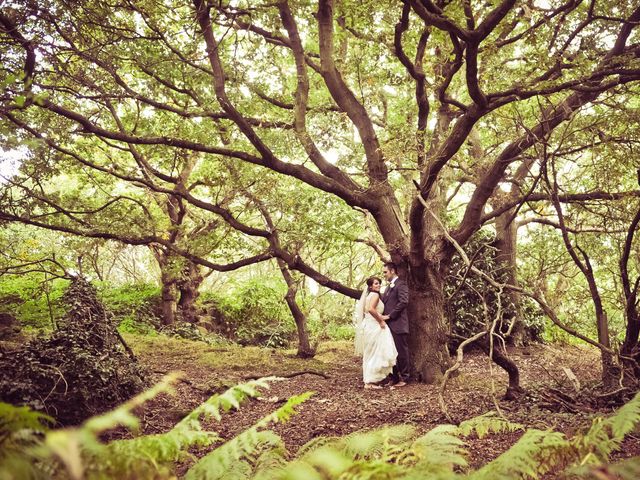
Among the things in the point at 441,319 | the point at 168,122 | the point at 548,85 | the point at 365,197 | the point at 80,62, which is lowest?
the point at 441,319

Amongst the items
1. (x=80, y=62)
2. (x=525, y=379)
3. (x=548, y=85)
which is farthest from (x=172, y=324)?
(x=548, y=85)

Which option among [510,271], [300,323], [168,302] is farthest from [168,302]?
[510,271]

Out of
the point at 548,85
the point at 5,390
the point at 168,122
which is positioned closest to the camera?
the point at 5,390

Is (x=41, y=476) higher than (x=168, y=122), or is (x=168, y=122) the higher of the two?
(x=168, y=122)

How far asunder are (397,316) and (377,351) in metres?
0.74

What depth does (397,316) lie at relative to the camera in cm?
866

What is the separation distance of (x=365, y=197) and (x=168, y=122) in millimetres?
4429

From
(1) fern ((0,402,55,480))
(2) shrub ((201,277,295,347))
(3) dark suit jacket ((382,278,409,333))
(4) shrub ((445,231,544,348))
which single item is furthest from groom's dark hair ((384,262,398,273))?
(1) fern ((0,402,55,480))

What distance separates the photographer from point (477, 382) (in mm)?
8219

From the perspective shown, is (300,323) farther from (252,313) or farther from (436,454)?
(436,454)

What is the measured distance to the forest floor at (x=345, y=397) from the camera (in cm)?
437

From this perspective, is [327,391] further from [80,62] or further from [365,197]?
[80,62]

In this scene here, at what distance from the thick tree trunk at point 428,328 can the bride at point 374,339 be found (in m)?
0.47

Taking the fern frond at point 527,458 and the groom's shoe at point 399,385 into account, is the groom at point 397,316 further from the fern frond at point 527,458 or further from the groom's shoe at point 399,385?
the fern frond at point 527,458
